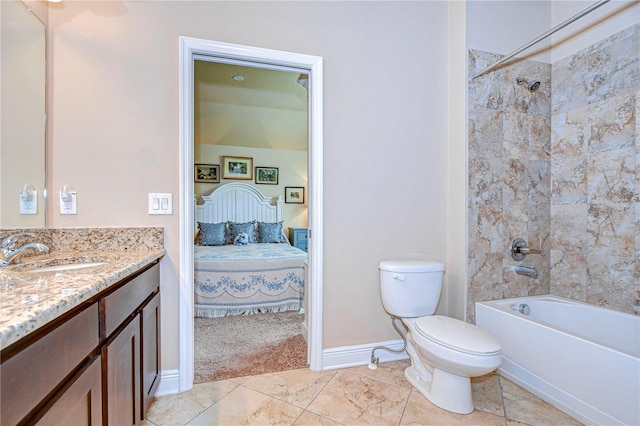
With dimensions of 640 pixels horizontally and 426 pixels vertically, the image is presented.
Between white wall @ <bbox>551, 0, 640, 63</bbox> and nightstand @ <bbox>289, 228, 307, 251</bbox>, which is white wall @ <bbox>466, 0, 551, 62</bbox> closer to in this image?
white wall @ <bbox>551, 0, 640, 63</bbox>

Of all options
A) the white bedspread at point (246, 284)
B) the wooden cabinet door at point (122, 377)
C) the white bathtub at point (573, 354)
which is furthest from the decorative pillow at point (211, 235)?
the white bathtub at point (573, 354)

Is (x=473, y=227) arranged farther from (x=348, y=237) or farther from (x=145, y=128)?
(x=145, y=128)

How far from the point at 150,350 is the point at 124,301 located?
516mm

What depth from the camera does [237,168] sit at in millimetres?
5566

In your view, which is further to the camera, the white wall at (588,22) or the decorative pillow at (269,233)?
the decorative pillow at (269,233)

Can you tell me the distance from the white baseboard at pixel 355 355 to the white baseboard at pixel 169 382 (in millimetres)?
917

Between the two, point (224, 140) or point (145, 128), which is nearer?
point (145, 128)

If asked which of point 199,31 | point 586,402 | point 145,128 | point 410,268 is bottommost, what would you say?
point 586,402

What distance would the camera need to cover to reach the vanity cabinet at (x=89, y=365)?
62cm

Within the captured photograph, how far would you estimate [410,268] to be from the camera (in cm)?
202

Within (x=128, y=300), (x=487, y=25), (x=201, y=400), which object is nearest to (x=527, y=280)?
(x=487, y=25)

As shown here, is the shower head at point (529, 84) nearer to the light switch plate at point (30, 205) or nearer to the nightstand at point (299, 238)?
the light switch plate at point (30, 205)

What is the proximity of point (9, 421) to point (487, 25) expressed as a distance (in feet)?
10.2

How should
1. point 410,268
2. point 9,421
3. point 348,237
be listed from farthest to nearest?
1. point 348,237
2. point 410,268
3. point 9,421
